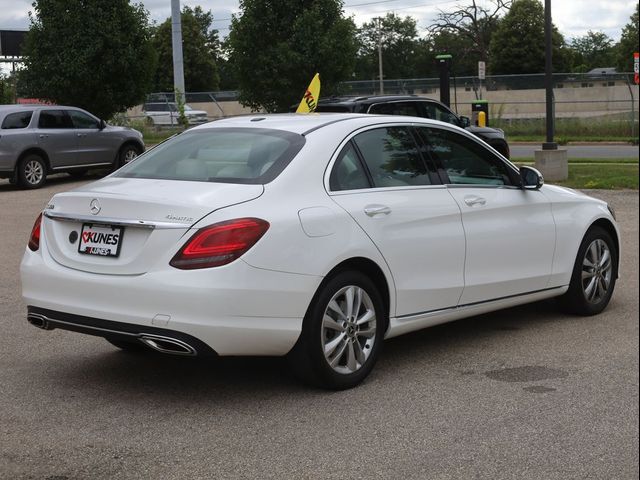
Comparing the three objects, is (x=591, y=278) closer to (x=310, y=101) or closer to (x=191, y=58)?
(x=310, y=101)

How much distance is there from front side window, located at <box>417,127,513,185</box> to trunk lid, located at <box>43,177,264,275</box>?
1.53 meters

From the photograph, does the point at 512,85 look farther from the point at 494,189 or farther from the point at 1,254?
the point at 494,189

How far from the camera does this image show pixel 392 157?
608cm

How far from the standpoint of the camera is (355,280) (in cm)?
549

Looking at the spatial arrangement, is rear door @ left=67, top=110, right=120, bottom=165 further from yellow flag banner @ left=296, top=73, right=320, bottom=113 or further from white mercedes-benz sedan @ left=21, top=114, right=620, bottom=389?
white mercedes-benz sedan @ left=21, top=114, right=620, bottom=389

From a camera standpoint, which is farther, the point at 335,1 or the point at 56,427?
the point at 335,1

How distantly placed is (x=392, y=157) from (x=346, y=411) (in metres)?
1.73

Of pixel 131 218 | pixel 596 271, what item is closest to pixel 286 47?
pixel 596 271

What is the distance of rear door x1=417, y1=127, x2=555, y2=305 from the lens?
6.24 meters

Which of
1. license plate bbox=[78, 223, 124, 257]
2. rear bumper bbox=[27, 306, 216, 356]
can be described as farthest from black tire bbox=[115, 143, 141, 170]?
rear bumper bbox=[27, 306, 216, 356]

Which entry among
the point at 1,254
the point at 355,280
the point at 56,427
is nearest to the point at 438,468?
the point at 355,280

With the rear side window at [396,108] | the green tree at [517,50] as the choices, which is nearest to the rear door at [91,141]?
the rear side window at [396,108]

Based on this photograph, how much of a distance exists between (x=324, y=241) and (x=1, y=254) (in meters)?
7.16

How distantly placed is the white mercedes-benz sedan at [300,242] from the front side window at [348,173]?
0.01 m
